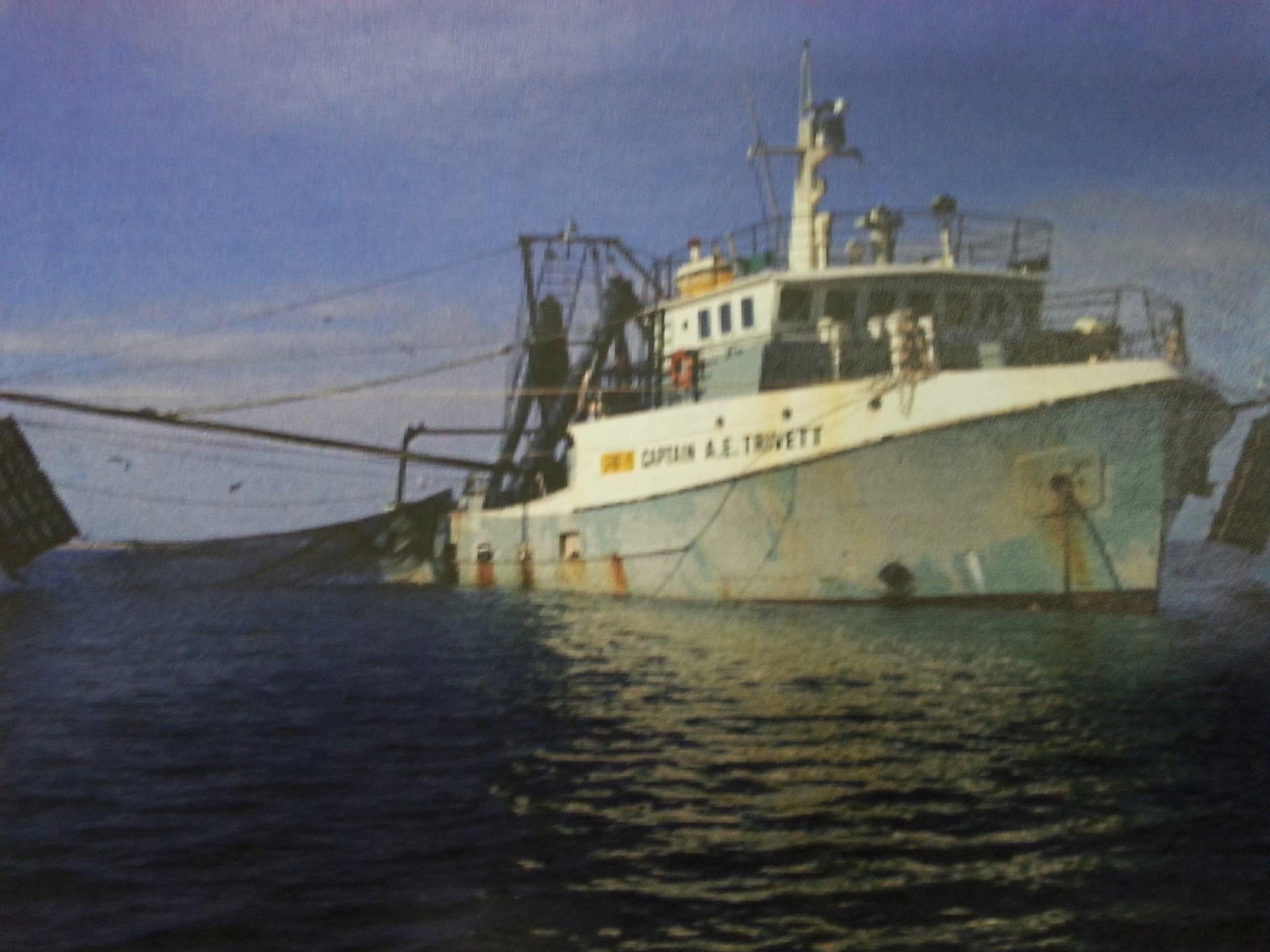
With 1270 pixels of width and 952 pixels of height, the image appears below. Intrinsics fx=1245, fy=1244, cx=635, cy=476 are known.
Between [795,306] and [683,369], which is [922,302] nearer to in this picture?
[795,306]

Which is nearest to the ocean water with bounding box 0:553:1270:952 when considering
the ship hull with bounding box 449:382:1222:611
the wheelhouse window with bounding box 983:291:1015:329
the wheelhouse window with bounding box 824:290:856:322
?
the ship hull with bounding box 449:382:1222:611

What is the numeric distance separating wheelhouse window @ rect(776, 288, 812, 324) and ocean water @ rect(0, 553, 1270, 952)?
6179mm

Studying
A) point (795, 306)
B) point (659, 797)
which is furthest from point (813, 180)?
point (659, 797)

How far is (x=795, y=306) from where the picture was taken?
18375mm

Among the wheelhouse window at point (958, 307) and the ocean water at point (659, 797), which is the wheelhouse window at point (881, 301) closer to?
the wheelhouse window at point (958, 307)

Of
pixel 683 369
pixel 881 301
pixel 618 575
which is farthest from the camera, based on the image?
pixel 618 575

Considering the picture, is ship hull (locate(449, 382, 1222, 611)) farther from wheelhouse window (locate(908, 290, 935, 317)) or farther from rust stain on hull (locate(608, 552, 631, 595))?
wheelhouse window (locate(908, 290, 935, 317))

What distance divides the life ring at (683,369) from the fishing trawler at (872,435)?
0.15 ft

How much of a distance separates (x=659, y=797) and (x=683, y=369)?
1217 centimetres

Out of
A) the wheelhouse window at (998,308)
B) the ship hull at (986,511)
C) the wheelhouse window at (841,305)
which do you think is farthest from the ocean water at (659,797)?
the wheelhouse window at (841,305)

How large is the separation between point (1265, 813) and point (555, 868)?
167 inches

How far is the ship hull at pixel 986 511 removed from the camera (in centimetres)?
1486

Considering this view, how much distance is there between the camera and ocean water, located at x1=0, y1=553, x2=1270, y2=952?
5.85 meters

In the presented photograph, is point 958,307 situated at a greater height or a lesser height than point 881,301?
lesser
